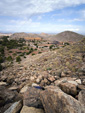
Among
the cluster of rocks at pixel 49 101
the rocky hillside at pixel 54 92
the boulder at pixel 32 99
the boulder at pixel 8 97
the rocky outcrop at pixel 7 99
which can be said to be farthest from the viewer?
the boulder at pixel 8 97

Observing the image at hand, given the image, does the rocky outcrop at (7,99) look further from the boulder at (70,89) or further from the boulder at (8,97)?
the boulder at (70,89)

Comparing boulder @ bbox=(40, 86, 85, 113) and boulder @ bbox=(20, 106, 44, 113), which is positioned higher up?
boulder @ bbox=(40, 86, 85, 113)

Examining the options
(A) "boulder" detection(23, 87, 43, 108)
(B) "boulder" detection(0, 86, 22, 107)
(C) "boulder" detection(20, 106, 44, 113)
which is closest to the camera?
(C) "boulder" detection(20, 106, 44, 113)

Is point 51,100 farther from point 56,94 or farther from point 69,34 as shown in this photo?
point 69,34

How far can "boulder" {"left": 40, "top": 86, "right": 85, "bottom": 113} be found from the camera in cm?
246

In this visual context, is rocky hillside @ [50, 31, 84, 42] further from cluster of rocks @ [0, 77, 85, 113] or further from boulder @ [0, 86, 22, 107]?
cluster of rocks @ [0, 77, 85, 113]

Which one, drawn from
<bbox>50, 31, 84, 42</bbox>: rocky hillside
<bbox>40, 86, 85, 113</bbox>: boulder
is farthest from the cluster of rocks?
<bbox>50, 31, 84, 42</bbox>: rocky hillside

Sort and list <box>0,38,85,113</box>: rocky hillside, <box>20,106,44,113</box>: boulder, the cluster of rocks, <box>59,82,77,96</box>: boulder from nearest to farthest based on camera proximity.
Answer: the cluster of rocks → <box>0,38,85,113</box>: rocky hillside → <box>20,106,44,113</box>: boulder → <box>59,82,77,96</box>: boulder

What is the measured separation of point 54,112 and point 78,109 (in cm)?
77

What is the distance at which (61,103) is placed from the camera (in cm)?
263

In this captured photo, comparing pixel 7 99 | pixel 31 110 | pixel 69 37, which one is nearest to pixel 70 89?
pixel 31 110

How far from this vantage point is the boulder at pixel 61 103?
2.46 metres

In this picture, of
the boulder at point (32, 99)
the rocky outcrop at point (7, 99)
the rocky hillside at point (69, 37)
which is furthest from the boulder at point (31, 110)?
the rocky hillside at point (69, 37)

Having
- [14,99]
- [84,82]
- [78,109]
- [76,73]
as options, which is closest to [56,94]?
[78,109]
